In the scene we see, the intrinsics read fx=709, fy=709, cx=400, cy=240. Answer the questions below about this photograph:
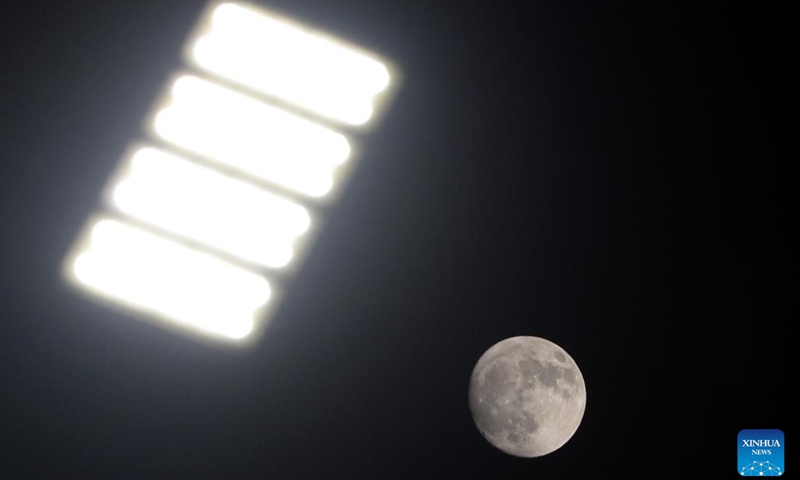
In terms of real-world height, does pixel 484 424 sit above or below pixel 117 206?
below

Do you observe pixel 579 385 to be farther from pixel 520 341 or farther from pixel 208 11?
pixel 208 11

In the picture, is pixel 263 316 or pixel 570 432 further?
pixel 263 316

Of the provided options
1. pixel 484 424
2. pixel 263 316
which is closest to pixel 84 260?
pixel 263 316

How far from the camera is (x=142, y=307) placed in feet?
9.11

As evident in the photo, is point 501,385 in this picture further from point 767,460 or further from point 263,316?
point 767,460

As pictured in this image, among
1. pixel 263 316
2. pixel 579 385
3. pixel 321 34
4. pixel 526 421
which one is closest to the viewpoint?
pixel 526 421

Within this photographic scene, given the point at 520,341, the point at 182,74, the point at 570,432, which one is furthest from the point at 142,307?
the point at 570,432

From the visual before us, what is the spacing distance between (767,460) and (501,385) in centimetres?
152

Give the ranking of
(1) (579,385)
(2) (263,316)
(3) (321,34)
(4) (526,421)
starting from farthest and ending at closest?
(3) (321,34)
(2) (263,316)
(1) (579,385)
(4) (526,421)

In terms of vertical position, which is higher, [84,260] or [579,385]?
[84,260]

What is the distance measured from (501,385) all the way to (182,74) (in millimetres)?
1793

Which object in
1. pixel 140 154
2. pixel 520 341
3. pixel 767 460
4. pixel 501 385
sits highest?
pixel 140 154

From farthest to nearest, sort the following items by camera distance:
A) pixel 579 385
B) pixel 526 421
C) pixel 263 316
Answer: pixel 263 316, pixel 579 385, pixel 526 421

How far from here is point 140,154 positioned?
2854mm
